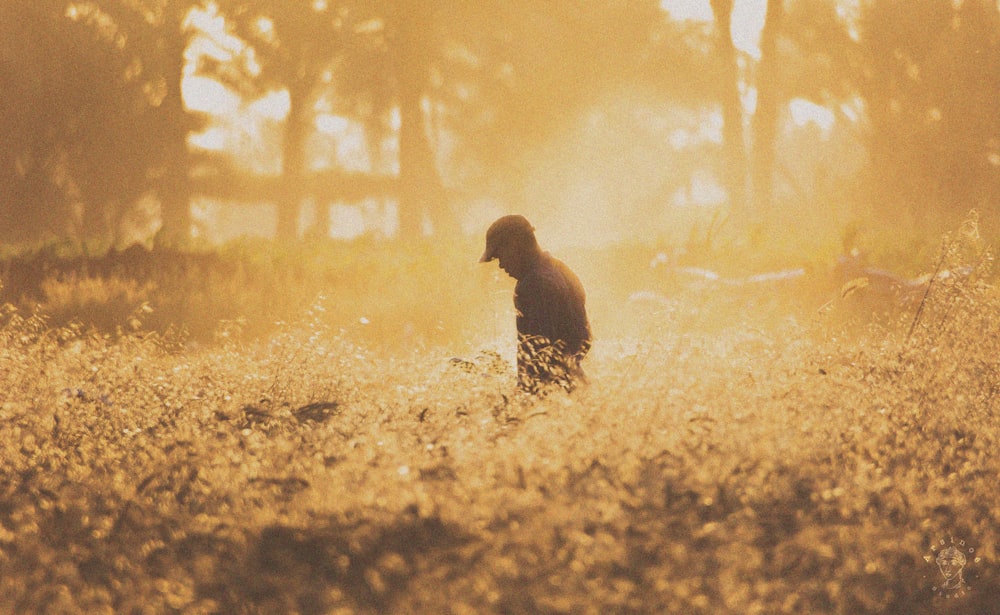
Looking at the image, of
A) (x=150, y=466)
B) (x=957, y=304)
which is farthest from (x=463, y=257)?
(x=150, y=466)

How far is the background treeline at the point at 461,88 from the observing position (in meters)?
23.3

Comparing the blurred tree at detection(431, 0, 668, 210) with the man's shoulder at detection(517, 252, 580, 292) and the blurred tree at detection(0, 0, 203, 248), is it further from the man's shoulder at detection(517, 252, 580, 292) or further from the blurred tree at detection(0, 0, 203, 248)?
the man's shoulder at detection(517, 252, 580, 292)

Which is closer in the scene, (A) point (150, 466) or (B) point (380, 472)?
(B) point (380, 472)

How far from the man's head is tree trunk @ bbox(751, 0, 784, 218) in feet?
49.6

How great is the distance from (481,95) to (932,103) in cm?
1063

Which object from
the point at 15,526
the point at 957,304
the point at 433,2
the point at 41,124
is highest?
the point at 433,2

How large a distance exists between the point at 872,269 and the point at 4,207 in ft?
59.2

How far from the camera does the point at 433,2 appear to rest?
2275 centimetres

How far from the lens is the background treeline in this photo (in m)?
23.3

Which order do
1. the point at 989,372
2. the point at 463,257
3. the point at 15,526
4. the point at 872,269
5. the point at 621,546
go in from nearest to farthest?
the point at 621,546, the point at 15,526, the point at 989,372, the point at 872,269, the point at 463,257

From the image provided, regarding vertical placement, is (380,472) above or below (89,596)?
above

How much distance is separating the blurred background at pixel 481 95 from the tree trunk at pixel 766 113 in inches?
1.5

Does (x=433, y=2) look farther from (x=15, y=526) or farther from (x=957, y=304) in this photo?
(x=15, y=526)
